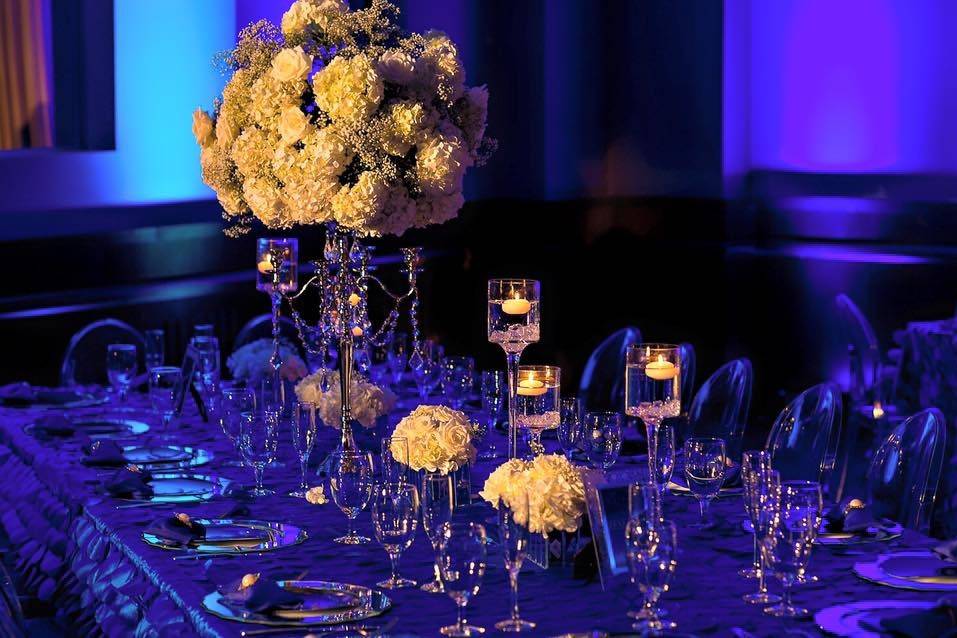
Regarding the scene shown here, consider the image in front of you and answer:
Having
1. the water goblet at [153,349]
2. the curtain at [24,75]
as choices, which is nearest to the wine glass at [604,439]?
the water goblet at [153,349]

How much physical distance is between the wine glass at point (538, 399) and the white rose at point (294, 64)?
78 centimetres

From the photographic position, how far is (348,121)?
306 cm

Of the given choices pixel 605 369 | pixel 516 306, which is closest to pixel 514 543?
pixel 516 306

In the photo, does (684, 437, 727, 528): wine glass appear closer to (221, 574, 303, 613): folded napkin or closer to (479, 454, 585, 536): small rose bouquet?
(479, 454, 585, 536): small rose bouquet

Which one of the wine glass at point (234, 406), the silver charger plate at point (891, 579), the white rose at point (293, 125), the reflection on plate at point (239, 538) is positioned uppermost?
the white rose at point (293, 125)

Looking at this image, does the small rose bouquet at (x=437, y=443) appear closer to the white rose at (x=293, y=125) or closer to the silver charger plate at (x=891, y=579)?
the white rose at (x=293, y=125)

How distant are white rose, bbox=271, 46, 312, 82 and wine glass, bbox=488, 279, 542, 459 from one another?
0.60 m

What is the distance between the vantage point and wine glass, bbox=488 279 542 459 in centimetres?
307

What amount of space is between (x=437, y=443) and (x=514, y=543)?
0.69 meters

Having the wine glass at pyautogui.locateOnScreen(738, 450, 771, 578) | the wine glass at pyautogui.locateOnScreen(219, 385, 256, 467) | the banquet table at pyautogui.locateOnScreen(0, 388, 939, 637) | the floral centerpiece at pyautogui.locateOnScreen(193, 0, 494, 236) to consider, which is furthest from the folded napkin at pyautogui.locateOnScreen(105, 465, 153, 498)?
the wine glass at pyautogui.locateOnScreen(738, 450, 771, 578)

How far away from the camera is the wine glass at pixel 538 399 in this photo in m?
3.04

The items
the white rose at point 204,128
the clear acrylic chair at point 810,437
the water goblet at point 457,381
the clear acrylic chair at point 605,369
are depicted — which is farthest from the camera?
the clear acrylic chair at point 605,369

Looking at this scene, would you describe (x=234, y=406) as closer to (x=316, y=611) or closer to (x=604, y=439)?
(x=604, y=439)

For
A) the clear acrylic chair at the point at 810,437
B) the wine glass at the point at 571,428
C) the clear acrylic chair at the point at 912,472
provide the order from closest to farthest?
the wine glass at the point at 571,428, the clear acrylic chair at the point at 912,472, the clear acrylic chair at the point at 810,437
